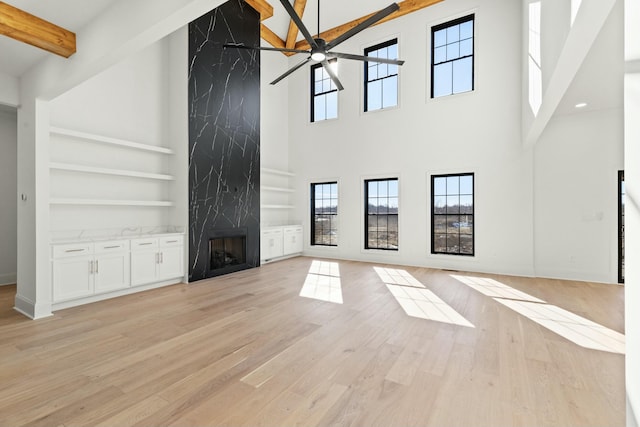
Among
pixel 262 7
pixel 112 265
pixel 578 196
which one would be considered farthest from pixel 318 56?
pixel 578 196

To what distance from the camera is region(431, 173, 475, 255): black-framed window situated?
6238 mm

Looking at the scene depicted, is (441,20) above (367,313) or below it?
above

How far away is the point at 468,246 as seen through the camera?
20.5ft

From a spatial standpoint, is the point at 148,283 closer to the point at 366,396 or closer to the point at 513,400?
the point at 366,396

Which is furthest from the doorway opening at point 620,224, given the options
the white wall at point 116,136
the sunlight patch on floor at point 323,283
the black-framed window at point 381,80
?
the white wall at point 116,136

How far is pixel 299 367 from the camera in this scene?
7.82ft

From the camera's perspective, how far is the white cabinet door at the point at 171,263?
4867 millimetres

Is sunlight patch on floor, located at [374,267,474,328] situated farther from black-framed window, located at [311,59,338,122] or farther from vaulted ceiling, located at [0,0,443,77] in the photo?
black-framed window, located at [311,59,338,122]

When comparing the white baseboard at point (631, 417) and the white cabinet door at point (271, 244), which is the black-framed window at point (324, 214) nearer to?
the white cabinet door at point (271, 244)

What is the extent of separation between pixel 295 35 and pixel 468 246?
21.8 feet

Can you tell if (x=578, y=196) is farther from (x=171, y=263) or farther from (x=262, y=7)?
(x=262, y=7)

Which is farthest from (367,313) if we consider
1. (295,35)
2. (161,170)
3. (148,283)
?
(295,35)

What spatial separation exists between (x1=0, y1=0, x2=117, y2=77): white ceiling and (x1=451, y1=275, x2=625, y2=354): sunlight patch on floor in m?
5.27

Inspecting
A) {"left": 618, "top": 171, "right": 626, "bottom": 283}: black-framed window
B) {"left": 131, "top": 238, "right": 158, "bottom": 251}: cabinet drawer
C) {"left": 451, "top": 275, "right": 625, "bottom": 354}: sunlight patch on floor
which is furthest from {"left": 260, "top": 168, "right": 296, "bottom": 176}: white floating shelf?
{"left": 618, "top": 171, "right": 626, "bottom": 283}: black-framed window
